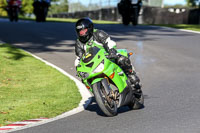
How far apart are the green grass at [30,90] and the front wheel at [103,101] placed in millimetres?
1190

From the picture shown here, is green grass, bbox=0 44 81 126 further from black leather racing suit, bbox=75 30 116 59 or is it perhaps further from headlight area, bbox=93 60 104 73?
headlight area, bbox=93 60 104 73

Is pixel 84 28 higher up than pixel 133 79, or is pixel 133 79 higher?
pixel 84 28

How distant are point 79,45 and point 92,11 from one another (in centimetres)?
4101

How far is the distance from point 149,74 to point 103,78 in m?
6.09

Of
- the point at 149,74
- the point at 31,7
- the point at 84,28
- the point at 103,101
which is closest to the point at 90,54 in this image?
the point at 84,28

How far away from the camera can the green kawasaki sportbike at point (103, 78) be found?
285 inches

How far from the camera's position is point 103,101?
23.6 ft

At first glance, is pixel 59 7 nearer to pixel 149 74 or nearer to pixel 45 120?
pixel 149 74

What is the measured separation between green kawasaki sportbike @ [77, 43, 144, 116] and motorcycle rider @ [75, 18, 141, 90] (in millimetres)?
165

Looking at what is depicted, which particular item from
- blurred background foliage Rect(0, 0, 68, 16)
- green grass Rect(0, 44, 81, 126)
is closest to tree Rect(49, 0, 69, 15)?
blurred background foliage Rect(0, 0, 68, 16)

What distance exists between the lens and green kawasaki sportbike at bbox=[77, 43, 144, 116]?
7.24 meters

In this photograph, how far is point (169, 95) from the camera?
9742 millimetres

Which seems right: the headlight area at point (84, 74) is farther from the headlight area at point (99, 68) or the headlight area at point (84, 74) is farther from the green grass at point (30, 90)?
the green grass at point (30, 90)

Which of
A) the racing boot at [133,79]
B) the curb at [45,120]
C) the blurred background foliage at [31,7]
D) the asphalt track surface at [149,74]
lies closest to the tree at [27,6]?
the blurred background foliage at [31,7]
